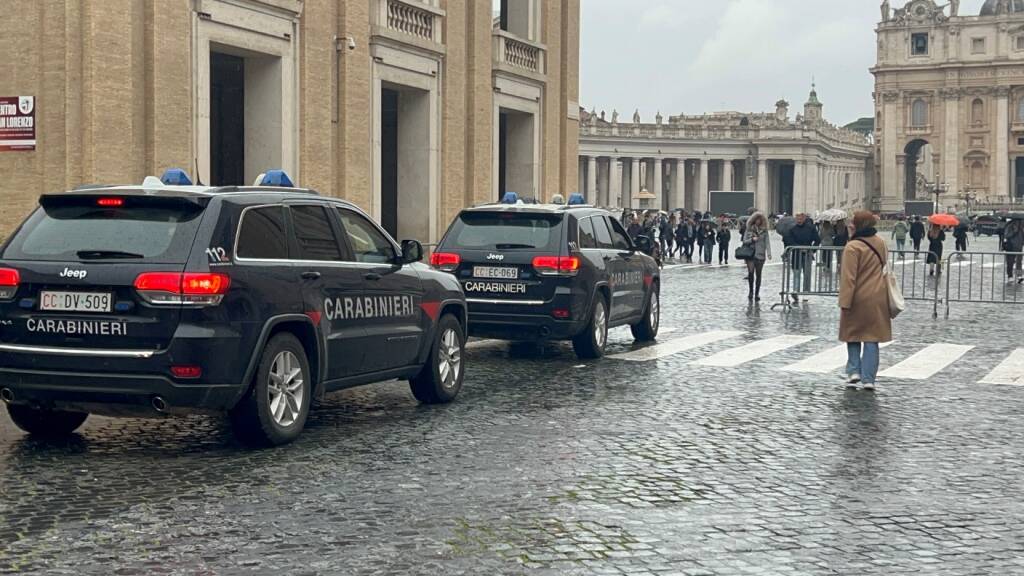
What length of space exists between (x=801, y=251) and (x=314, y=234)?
15792mm

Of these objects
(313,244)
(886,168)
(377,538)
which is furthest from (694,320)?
(886,168)

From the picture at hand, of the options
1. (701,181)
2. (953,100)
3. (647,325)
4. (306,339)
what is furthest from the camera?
(953,100)

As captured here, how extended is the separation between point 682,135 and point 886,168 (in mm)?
39475

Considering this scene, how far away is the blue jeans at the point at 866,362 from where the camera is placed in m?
12.4

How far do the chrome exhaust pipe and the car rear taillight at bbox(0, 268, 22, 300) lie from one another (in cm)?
112

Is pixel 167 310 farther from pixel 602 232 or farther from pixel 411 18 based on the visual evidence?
pixel 411 18

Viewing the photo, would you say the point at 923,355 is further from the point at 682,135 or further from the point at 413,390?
the point at 682,135

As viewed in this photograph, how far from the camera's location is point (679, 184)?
435 ft

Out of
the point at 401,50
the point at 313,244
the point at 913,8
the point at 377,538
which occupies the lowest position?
the point at 377,538

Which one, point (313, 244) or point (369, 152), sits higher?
point (369, 152)

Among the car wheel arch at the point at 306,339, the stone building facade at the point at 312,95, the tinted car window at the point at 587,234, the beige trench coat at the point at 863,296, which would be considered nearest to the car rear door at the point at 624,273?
the tinted car window at the point at 587,234

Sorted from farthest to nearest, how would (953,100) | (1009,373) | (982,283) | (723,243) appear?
(953,100) < (723,243) < (982,283) < (1009,373)

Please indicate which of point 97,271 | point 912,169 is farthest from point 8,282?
point 912,169

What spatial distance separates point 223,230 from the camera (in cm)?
845
